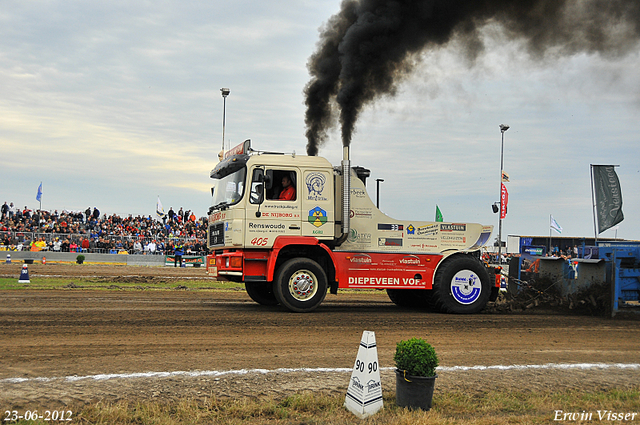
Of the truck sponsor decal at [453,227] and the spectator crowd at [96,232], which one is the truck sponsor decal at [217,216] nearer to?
the truck sponsor decal at [453,227]

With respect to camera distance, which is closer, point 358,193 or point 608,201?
point 358,193

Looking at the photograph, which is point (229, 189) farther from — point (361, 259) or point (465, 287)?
point (465, 287)

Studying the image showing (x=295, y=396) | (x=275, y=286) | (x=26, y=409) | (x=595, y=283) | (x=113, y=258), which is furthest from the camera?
(x=113, y=258)

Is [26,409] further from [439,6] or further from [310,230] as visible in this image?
[439,6]

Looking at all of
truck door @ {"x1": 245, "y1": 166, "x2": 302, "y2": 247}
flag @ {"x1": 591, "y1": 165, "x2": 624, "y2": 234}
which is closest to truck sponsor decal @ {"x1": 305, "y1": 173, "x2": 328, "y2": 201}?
truck door @ {"x1": 245, "y1": 166, "x2": 302, "y2": 247}

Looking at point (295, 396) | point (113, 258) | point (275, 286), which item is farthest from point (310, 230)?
point (113, 258)

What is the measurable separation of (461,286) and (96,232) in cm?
3047

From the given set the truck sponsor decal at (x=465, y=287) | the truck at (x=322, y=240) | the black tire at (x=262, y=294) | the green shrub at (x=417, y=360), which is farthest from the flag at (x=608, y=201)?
the green shrub at (x=417, y=360)

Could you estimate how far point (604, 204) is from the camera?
20.0 meters

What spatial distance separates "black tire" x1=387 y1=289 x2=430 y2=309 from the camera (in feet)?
44.9

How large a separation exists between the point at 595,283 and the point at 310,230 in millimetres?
6634

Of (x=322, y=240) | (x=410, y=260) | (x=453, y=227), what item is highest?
(x=453, y=227)

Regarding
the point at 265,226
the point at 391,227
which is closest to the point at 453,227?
the point at 391,227

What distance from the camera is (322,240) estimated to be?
1189cm
